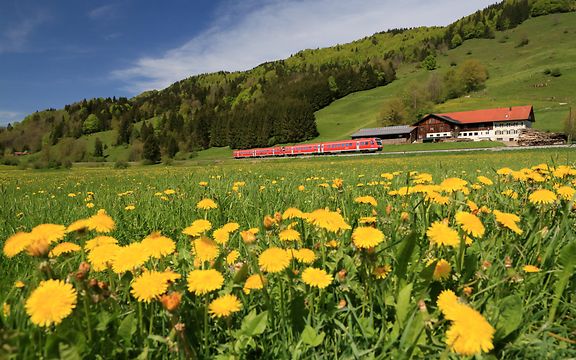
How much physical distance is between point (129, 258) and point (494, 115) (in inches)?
3649

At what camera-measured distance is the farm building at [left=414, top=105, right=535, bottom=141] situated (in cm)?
7262

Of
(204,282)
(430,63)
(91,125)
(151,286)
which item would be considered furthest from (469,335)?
(91,125)

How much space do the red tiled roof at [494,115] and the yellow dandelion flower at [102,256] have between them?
89001 millimetres

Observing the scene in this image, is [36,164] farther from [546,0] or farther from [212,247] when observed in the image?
[546,0]

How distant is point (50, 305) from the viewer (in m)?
0.92

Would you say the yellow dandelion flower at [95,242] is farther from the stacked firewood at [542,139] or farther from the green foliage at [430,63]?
the green foliage at [430,63]

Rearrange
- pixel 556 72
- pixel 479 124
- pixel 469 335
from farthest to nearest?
pixel 556 72, pixel 479 124, pixel 469 335

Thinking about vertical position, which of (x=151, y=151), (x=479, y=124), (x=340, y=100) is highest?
(x=340, y=100)

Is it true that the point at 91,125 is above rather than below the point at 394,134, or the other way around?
above

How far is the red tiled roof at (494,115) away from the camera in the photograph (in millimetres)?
71750

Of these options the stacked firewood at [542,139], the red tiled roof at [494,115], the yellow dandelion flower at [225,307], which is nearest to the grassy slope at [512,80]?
the red tiled roof at [494,115]

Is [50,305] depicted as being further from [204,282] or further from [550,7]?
[550,7]

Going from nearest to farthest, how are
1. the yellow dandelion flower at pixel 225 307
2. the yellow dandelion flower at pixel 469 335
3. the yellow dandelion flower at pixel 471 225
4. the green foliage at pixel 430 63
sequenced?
the yellow dandelion flower at pixel 469 335
the yellow dandelion flower at pixel 225 307
the yellow dandelion flower at pixel 471 225
the green foliage at pixel 430 63

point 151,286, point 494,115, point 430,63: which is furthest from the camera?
point 430,63
